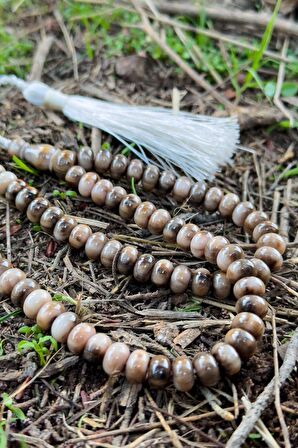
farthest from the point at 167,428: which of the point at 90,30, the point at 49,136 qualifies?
the point at 90,30

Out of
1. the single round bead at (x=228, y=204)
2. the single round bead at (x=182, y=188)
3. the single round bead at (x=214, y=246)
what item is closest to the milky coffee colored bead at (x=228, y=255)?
the single round bead at (x=214, y=246)

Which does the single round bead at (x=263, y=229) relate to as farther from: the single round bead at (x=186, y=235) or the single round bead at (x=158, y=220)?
the single round bead at (x=158, y=220)

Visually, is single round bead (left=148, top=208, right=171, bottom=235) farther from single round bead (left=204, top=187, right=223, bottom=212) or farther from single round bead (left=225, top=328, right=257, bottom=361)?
single round bead (left=225, top=328, right=257, bottom=361)

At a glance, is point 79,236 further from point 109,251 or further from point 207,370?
point 207,370

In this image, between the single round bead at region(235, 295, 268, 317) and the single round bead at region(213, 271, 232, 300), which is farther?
the single round bead at region(213, 271, 232, 300)

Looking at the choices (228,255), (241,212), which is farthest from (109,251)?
(241,212)

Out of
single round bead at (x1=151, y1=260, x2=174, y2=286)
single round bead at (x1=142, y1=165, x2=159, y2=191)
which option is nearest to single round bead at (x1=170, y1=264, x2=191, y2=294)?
single round bead at (x1=151, y1=260, x2=174, y2=286)

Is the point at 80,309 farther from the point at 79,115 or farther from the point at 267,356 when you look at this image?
the point at 79,115
